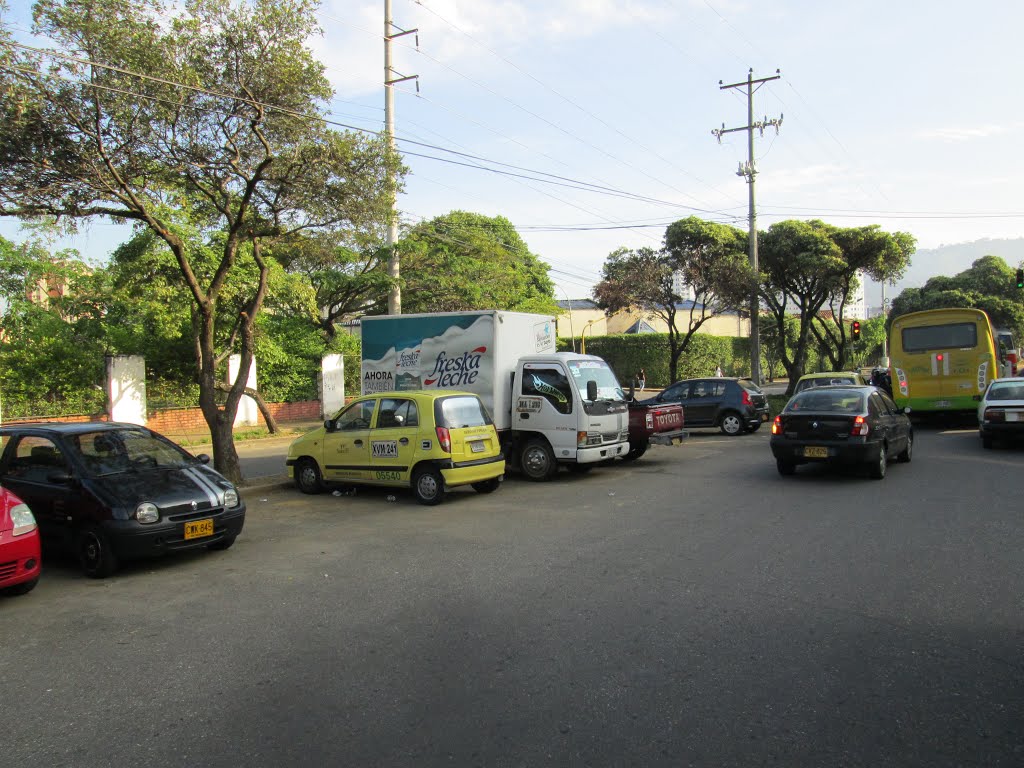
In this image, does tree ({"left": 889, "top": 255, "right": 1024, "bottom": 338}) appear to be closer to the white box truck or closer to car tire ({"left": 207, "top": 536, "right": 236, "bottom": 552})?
the white box truck

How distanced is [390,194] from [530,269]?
4035 centimetres

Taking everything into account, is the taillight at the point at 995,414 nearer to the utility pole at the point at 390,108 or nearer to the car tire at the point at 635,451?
the car tire at the point at 635,451

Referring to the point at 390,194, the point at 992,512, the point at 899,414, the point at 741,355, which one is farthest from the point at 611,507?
the point at 741,355

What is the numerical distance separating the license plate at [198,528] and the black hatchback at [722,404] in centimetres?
1409

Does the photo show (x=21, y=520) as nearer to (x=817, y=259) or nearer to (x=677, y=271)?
(x=677, y=271)

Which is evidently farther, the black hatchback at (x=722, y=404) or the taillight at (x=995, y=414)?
the black hatchback at (x=722, y=404)

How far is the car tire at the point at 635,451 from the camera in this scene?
14.8m

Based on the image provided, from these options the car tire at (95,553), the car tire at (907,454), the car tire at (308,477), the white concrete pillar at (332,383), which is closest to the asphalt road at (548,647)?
the car tire at (95,553)

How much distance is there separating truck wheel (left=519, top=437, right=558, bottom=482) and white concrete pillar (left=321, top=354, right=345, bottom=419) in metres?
15.2

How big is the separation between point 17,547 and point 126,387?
53.3ft

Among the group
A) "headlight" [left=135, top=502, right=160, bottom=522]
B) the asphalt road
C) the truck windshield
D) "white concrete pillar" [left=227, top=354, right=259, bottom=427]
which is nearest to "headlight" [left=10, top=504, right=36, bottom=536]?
the asphalt road

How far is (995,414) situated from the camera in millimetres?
14609

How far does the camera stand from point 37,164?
1076 cm

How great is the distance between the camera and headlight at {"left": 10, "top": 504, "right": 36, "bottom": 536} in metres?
6.33
